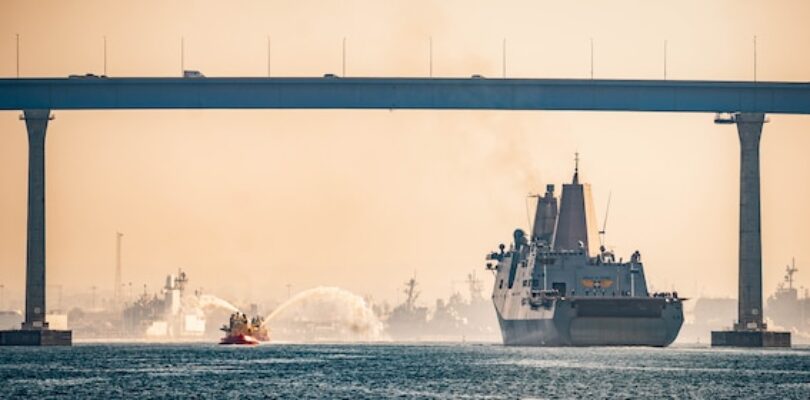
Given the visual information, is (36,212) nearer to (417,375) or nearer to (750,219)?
(417,375)

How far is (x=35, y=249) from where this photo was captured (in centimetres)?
18225

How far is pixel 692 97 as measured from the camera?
556 ft

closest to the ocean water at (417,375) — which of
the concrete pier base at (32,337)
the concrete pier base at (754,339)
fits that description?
the concrete pier base at (32,337)

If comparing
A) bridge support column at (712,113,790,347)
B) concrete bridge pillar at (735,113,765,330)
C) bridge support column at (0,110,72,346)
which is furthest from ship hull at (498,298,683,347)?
bridge support column at (0,110,72,346)

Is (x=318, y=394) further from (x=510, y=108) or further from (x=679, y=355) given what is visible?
(x=679, y=355)

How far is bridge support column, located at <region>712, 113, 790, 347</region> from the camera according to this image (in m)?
178

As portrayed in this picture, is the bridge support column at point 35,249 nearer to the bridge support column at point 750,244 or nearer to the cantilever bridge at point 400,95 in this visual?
the cantilever bridge at point 400,95

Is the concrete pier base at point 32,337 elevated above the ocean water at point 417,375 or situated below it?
above

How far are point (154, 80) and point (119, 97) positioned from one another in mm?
3066

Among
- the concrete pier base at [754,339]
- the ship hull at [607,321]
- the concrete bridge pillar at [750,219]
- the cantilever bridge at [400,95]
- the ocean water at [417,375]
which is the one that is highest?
the cantilever bridge at [400,95]

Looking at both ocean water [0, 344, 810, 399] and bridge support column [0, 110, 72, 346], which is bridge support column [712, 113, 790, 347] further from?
bridge support column [0, 110, 72, 346]

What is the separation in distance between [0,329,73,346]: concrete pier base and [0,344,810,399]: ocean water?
1.06 meters

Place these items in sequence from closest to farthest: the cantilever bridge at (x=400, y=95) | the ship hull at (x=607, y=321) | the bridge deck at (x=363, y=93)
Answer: the bridge deck at (x=363, y=93), the cantilever bridge at (x=400, y=95), the ship hull at (x=607, y=321)

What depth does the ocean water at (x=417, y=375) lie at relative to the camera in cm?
11806
